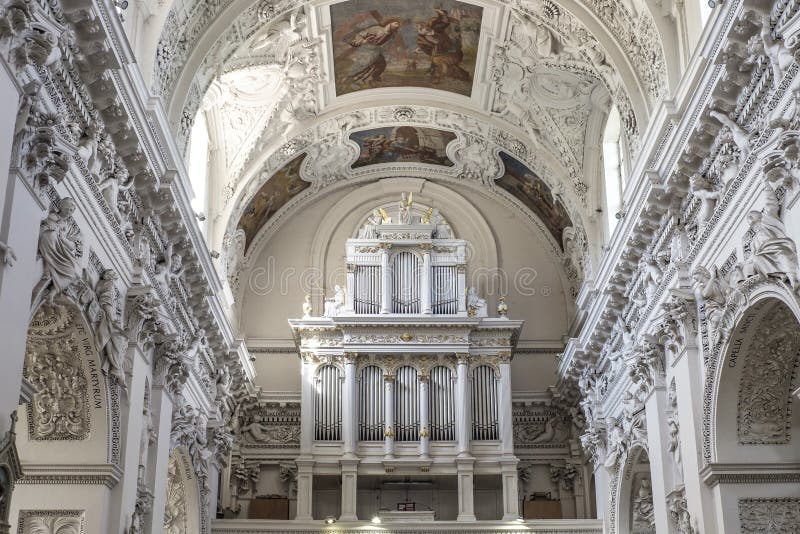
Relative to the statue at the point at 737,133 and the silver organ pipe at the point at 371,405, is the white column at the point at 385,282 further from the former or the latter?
the statue at the point at 737,133

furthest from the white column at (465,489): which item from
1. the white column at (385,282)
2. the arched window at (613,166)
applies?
the arched window at (613,166)

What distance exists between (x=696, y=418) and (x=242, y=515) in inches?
480

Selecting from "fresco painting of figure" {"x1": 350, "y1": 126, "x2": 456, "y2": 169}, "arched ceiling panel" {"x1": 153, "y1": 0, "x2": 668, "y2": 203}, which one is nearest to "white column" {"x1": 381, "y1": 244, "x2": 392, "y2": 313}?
"fresco painting of figure" {"x1": 350, "y1": 126, "x2": 456, "y2": 169}

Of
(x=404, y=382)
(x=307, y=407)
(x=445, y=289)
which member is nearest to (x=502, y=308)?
(x=445, y=289)

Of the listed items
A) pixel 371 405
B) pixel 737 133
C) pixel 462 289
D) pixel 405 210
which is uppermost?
pixel 405 210

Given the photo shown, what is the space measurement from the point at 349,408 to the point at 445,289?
356 cm

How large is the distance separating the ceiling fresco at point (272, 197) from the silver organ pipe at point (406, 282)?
324 centimetres

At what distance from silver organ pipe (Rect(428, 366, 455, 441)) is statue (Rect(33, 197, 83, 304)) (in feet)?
38.8

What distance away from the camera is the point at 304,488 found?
22891 millimetres

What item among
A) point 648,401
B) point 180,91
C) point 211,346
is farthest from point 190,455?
point 648,401

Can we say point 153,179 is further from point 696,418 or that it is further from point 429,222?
point 429,222

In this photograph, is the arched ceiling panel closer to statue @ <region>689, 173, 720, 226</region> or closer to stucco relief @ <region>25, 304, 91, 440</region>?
statue @ <region>689, 173, 720, 226</region>

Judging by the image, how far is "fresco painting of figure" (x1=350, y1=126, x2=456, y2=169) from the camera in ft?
85.7

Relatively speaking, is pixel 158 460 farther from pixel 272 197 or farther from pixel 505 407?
pixel 272 197
